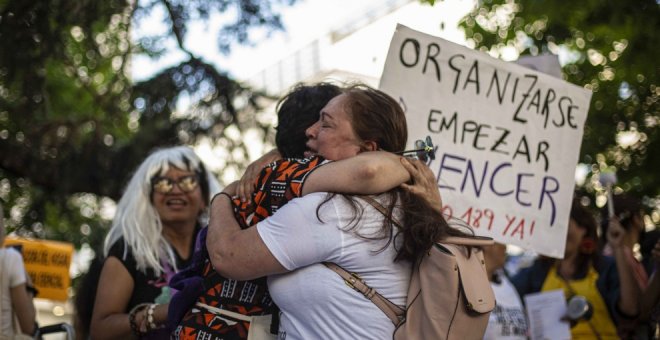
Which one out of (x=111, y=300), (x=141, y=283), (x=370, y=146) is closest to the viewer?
(x=370, y=146)

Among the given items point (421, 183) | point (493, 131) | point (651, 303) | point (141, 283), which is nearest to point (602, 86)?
point (651, 303)

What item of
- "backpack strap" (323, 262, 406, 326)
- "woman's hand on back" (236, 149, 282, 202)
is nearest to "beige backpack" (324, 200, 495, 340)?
"backpack strap" (323, 262, 406, 326)

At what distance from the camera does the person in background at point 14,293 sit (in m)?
5.03

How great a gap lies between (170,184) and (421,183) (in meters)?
2.21

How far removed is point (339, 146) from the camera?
304 centimetres

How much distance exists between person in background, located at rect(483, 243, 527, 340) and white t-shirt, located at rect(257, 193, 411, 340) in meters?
3.27

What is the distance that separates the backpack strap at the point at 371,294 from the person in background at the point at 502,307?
3233 millimetres

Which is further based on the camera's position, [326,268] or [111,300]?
[111,300]

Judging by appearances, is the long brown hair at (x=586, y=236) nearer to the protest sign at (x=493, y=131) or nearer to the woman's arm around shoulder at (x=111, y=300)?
the protest sign at (x=493, y=131)

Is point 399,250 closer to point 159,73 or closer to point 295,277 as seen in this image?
point 295,277

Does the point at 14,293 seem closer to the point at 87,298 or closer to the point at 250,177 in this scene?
the point at 87,298

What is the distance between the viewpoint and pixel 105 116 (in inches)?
432

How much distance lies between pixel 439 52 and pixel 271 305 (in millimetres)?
2101

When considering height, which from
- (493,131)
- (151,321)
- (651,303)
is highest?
(493,131)
